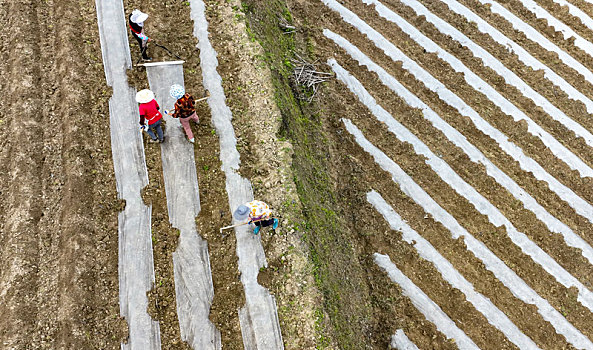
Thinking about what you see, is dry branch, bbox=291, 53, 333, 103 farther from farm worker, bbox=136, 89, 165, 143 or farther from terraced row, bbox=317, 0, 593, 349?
farm worker, bbox=136, 89, 165, 143

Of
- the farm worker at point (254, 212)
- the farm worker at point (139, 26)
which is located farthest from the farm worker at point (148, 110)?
the farm worker at point (254, 212)

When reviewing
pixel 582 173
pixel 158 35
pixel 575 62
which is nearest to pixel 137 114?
pixel 158 35

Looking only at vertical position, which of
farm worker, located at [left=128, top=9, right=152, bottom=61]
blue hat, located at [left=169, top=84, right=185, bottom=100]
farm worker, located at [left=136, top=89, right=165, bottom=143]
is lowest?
farm worker, located at [left=136, top=89, right=165, bottom=143]

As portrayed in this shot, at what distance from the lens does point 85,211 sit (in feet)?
30.5

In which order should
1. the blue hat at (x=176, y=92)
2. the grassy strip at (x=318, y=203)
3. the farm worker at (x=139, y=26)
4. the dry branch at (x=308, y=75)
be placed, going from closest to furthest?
the blue hat at (x=176, y=92)
the grassy strip at (x=318, y=203)
the farm worker at (x=139, y=26)
the dry branch at (x=308, y=75)

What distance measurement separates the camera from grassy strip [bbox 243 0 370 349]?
9.70 m

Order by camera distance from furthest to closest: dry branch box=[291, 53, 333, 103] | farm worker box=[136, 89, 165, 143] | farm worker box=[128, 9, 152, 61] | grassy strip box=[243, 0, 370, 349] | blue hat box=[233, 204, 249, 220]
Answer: dry branch box=[291, 53, 333, 103]
farm worker box=[128, 9, 152, 61]
grassy strip box=[243, 0, 370, 349]
farm worker box=[136, 89, 165, 143]
blue hat box=[233, 204, 249, 220]

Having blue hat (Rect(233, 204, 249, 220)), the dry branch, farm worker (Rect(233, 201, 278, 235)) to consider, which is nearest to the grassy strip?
the dry branch

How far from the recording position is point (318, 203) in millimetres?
11711

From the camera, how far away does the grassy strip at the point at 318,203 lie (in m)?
9.70

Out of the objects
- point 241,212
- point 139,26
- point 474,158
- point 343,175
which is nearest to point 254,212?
point 241,212

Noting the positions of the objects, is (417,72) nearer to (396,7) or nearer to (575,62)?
(396,7)

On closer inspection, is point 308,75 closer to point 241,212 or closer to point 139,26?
→ point 139,26

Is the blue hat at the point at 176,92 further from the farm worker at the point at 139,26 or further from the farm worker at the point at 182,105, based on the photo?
the farm worker at the point at 139,26
